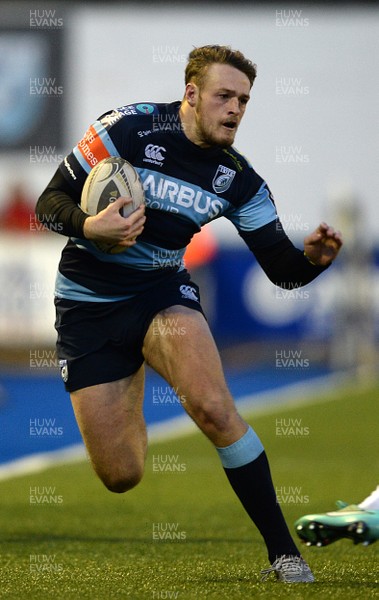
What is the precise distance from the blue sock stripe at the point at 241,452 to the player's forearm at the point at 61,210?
1.12 m

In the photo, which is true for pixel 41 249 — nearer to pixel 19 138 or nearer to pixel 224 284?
pixel 224 284

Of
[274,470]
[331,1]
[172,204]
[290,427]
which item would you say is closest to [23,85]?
[331,1]

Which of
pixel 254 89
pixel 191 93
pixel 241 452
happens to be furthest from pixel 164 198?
pixel 254 89

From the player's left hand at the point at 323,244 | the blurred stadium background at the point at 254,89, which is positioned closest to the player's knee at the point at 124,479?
the player's left hand at the point at 323,244

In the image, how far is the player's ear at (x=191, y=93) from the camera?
5863mm

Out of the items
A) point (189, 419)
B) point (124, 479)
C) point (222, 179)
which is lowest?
point (189, 419)

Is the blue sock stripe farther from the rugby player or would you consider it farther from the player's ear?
the player's ear

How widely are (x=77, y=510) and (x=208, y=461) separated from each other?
9.88ft

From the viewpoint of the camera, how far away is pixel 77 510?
846 cm

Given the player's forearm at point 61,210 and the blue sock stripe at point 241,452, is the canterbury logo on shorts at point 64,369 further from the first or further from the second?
the blue sock stripe at point 241,452

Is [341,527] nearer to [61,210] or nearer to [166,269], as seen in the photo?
[166,269]

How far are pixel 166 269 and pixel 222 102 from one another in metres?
0.83

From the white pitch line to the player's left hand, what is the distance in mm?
4582

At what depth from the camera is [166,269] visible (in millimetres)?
6062
